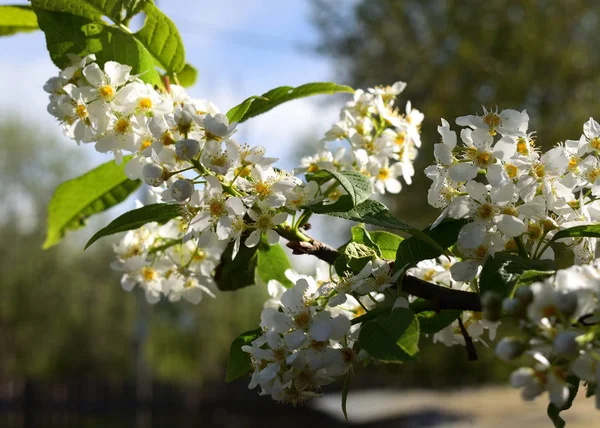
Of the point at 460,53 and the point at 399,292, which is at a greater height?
the point at 460,53

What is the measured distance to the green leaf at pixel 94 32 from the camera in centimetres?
59

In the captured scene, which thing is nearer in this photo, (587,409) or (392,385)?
(587,409)

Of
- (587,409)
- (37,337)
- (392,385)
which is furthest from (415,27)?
(37,337)

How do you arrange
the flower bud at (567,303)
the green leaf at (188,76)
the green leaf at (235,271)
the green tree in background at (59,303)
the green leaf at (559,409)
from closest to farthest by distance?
the flower bud at (567,303) < the green leaf at (559,409) < the green leaf at (235,271) < the green leaf at (188,76) < the green tree in background at (59,303)

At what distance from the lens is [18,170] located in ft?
32.9

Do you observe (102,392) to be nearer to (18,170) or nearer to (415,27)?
(18,170)

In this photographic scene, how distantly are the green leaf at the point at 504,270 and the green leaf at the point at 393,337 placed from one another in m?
0.05

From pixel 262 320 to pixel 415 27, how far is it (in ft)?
24.3

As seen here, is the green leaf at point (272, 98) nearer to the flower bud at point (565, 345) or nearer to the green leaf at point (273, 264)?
the green leaf at point (273, 264)

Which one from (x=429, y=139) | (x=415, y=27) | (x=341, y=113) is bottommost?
(x=341, y=113)

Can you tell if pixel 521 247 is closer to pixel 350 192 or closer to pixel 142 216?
pixel 350 192

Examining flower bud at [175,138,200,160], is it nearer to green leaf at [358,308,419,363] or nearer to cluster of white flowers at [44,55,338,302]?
cluster of white flowers at [44,55,338,302]

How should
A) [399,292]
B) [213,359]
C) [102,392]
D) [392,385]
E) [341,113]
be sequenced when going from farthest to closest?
[213,359], [102,392], [392,385], [341,113], [399,292]

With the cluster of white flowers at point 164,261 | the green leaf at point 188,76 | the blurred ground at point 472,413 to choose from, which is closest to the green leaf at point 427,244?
the cluster of white flowers at point 164,261
